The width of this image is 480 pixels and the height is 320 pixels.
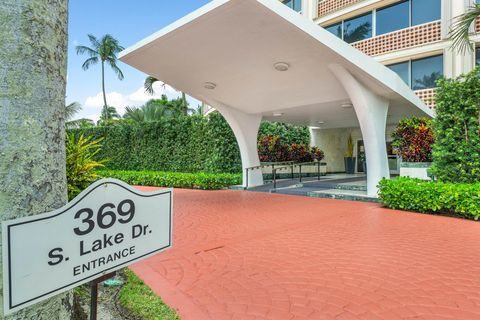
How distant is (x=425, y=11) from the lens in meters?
14.4

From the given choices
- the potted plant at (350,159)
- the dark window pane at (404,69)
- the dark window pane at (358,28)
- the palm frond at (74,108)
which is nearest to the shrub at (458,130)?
the dark window pane at (404,69)

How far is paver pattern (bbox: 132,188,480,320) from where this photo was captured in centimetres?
289

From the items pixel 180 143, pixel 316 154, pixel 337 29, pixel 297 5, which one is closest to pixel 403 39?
pixel 337 29

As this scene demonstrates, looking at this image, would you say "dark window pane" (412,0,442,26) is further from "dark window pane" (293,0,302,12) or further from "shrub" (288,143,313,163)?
"shrub" (288,143,313,163)

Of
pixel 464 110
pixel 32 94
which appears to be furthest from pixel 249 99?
pixel 32 94

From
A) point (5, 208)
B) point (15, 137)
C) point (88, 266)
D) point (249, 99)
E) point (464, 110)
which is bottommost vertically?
point (88, 266)

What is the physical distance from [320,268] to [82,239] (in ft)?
10.6

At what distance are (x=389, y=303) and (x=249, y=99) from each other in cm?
928

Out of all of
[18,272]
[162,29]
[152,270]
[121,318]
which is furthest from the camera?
[162,29]

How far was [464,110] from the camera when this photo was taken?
7.46m

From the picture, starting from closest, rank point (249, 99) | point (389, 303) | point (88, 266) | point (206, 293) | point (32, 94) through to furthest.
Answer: point (32, 94)
point (88, 266)
point (389, 303)
point (206, 293)
point (249, 99)

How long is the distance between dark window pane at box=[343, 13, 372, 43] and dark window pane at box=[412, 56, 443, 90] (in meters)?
3.17

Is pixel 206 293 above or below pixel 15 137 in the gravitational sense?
below

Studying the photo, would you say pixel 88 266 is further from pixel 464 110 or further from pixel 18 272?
pixel 464 110
